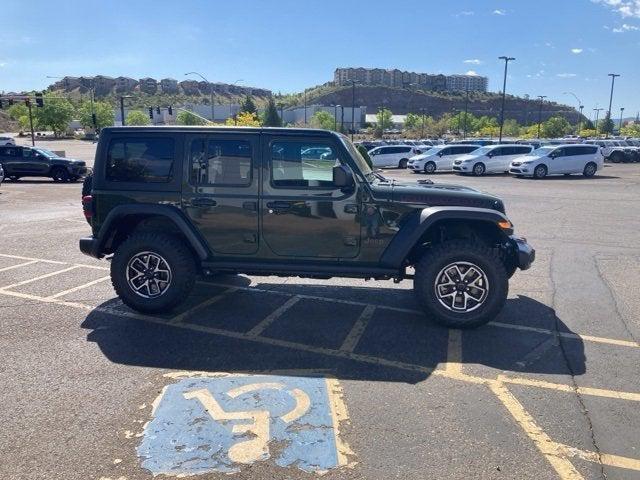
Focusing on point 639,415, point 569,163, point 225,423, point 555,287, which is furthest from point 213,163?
point 569,163

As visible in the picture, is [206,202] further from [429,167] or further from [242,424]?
[429,167]

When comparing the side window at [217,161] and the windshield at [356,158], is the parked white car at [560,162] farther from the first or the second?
the side window at [217,161]

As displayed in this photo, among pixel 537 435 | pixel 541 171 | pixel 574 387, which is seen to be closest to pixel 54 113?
pixel 541 171

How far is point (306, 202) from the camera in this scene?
504 centimetres

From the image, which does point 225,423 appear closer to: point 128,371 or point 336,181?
point 128,371

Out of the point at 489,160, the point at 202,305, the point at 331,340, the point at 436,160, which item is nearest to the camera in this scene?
the point at 331,340

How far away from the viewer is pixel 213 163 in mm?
5215

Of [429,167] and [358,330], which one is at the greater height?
[429,167]

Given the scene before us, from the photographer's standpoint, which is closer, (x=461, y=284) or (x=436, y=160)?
(x=461, y=284)

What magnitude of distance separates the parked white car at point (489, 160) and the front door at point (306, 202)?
24.4 metres

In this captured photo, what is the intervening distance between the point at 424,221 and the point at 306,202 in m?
1.16

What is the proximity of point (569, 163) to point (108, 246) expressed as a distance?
25613 millimetres

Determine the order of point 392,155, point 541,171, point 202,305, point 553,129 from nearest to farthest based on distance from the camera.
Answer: point 202,305
point 541,171
point 392,155
point 553,129

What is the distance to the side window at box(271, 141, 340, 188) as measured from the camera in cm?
510
